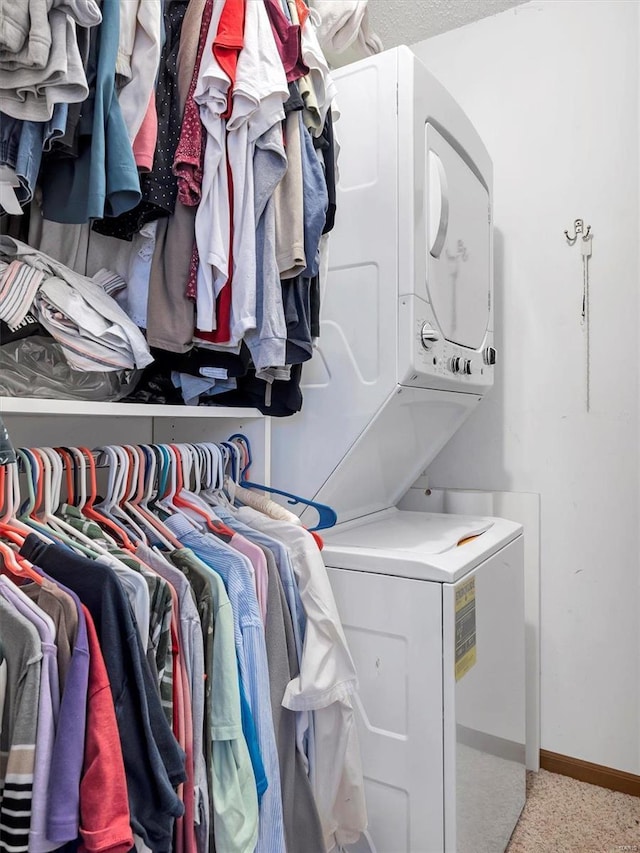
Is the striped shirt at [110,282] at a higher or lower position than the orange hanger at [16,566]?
higher

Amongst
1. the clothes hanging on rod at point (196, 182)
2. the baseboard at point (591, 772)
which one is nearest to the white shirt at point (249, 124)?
Answer: the clothes hanging on rod at point (196, 182)

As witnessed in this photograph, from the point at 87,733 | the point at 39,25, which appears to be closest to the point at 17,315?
the point at 39,25

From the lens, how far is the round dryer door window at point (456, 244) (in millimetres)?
1682

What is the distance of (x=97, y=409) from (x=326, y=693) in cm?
67

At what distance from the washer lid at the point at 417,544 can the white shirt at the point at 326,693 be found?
10.1 inches

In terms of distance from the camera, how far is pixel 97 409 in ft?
3.56

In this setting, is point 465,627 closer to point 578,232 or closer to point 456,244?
point 456,244

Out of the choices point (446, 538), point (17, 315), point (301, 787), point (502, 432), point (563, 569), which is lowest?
point (301, 787)

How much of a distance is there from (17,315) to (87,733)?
649mm

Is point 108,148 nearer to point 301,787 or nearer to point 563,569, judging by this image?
point 301,787

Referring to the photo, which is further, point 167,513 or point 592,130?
point 592,130

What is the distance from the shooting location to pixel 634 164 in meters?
2.08

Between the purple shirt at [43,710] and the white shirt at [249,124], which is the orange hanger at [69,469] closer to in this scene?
the purple shirt at [43,710]

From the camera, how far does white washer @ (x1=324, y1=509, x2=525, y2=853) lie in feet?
4.50
